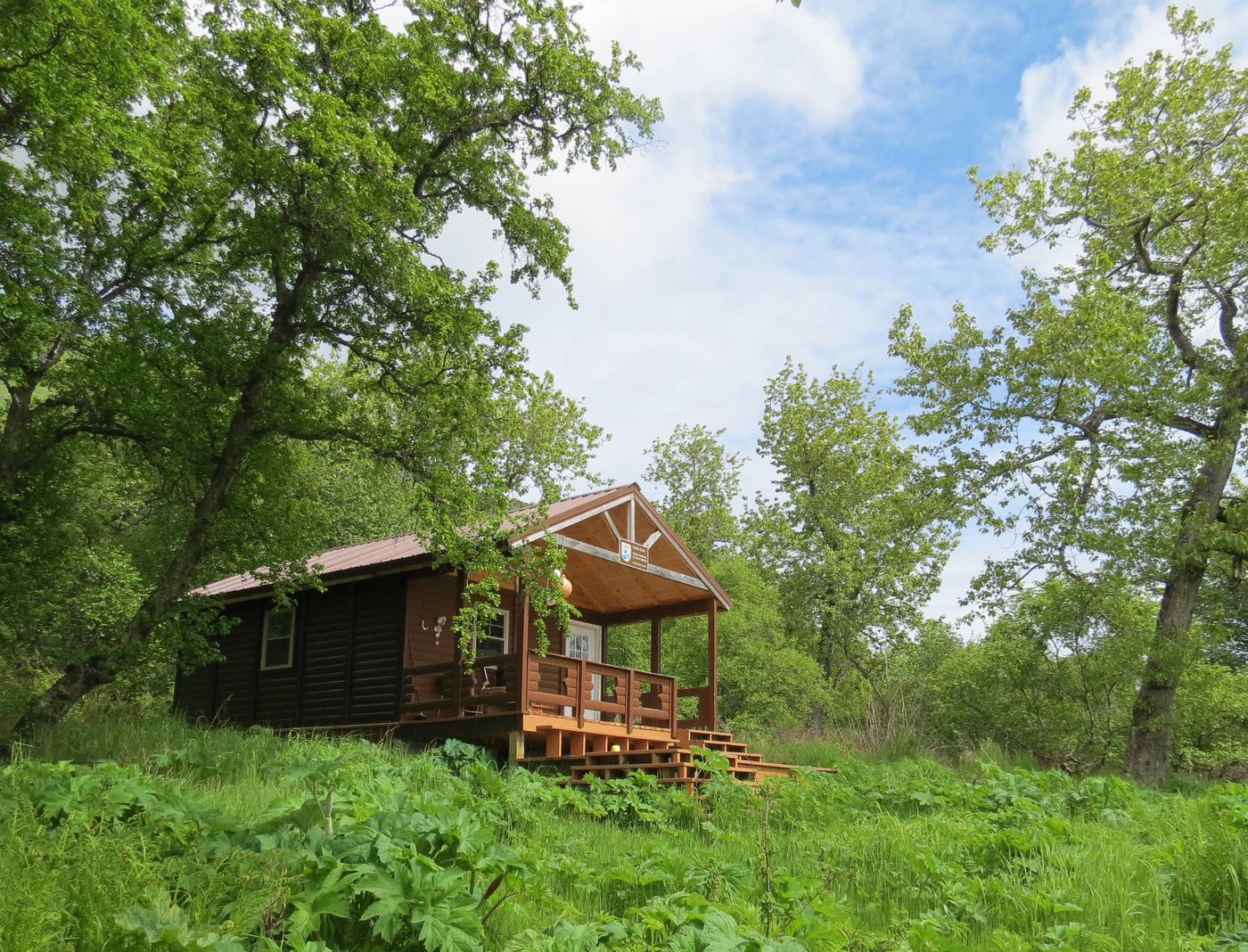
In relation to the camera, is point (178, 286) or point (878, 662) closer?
point (178, 286)

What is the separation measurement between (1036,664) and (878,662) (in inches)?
420

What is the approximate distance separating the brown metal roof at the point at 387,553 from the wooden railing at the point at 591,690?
A: 213cm

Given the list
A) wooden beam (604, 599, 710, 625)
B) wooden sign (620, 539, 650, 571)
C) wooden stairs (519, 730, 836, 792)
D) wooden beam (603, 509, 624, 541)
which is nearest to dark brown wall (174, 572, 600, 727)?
wooden beam (604, 599, 710, 625)

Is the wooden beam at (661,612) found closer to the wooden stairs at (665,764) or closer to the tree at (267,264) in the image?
the wooden stairs at (665,764)

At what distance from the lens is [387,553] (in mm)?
16141

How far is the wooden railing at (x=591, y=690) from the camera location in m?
13.4

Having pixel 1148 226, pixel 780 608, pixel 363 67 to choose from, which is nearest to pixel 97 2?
pixel 363 67

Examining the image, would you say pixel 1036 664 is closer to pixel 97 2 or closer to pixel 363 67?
pixel 363 67

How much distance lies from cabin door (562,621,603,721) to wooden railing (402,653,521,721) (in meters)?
2.73

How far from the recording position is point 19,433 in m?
13.2

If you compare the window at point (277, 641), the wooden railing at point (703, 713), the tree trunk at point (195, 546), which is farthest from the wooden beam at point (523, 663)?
the window at point (277, 641)

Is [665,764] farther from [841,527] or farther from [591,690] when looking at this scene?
[841,527]

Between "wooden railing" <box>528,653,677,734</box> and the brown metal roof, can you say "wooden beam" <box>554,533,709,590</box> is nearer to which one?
the brown metal roof

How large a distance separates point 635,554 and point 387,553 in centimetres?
433
